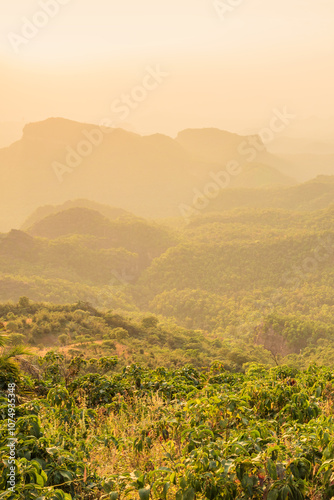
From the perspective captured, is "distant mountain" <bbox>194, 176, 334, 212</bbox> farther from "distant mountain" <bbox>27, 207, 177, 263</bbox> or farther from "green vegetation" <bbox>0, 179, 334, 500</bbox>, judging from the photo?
"distant mountain" <bbox>27, 207, 177, 263</bbox>

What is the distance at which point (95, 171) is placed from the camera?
16675 centimetres

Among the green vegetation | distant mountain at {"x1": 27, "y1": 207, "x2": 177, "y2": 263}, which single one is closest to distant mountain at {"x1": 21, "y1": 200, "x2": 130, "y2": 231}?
distant mountain at {"x1": 27, "y1": 207, "x2": 177, "y2": 263}

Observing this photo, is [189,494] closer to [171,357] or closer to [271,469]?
[271,469]

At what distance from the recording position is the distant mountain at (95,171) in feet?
507

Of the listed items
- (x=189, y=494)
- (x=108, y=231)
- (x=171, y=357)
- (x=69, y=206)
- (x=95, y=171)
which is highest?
(x=95, y=171)

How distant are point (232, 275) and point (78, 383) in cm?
5246

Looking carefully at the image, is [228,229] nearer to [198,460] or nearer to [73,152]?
[198,460]

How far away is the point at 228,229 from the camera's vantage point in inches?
3226

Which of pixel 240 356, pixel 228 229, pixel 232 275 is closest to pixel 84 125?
pixel 228 229

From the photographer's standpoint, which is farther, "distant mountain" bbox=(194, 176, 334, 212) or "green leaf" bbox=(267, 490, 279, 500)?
"distant mountain" bbox=(194, 176, 334, 212)

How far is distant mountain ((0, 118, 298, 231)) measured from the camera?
507 feet

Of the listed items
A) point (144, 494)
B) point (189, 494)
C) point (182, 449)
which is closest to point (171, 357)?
point (182, 449)

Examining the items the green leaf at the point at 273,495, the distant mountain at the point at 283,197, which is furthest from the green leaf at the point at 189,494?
the distant mountain at the point at 283,197

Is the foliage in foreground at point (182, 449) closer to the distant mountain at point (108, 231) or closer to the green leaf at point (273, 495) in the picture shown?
the green leaf at point (273, 495)
